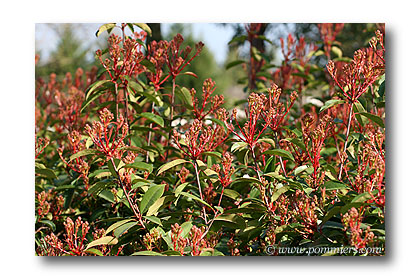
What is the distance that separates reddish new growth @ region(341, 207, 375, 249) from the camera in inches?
61.6

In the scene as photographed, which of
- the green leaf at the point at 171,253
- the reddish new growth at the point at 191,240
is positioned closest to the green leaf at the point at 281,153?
the reddish new growth at the point at 191,240

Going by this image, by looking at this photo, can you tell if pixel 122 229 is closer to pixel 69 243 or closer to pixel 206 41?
pixel 69 243

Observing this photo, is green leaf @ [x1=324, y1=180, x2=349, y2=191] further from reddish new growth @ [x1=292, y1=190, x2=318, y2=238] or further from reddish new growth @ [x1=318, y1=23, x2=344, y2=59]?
reddish new growth @ [x1=318, y1=23, x2=344, y2=59]

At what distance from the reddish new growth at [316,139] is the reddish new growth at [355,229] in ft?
0.61

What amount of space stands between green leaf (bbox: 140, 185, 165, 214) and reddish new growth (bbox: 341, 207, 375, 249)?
644mm

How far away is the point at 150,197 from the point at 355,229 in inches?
28.3

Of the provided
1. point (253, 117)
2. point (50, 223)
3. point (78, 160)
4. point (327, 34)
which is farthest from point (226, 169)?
point (327, 34)

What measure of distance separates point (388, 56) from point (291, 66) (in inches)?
28.9

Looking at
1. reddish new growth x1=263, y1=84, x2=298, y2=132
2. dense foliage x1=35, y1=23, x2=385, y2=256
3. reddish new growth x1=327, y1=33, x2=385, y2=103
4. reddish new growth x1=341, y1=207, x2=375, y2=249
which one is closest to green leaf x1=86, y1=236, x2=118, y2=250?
dense foliage x1=35, y1=23, x2=385, y2=256

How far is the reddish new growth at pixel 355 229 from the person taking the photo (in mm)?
1564

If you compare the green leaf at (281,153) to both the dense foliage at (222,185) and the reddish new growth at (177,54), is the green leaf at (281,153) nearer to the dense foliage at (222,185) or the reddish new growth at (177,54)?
the dense foliage at (222,185)
